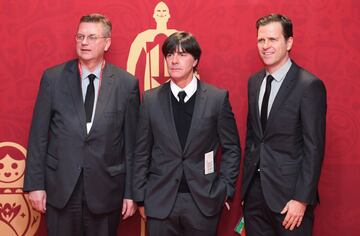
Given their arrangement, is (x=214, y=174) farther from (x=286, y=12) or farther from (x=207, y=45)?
(x=286, y=12)

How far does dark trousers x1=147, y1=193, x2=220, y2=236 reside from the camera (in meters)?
2.60

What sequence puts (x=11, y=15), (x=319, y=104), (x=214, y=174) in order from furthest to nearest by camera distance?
(x=11, y=15) → (x=214, y=174) → (x=319, y=104)

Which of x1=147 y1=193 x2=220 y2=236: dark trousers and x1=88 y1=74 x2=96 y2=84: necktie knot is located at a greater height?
x1=88 y1=74 x2=96 y2=84: necktie knot

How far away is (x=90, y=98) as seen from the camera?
2.77 metres

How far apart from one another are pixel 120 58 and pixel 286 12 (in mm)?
1132

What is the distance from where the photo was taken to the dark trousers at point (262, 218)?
8.44 feet

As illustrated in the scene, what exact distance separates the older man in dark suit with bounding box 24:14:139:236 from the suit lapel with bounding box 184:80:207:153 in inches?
14.3

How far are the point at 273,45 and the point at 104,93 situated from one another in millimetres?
973

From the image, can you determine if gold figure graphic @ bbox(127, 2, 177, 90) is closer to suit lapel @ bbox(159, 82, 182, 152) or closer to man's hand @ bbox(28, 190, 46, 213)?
suit lapel @ bbox(159, 82, 182, 152)

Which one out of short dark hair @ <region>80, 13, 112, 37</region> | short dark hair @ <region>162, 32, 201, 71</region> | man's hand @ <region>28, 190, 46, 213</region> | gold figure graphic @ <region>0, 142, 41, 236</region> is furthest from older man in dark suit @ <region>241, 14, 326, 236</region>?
gold figure graphic @ <region>0, 142, 41, 236</region>

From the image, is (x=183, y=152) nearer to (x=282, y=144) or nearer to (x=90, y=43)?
(x=282, y=144)

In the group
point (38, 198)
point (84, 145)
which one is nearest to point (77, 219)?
point (38, 198)

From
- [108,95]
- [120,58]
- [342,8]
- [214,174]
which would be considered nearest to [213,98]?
[214,174]

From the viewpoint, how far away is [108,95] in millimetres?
2773
